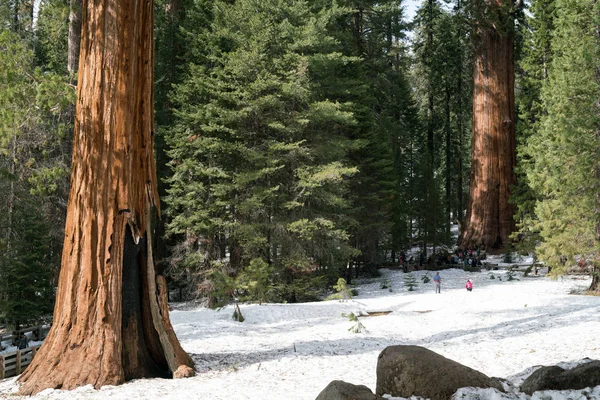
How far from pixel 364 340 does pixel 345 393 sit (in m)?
7.59

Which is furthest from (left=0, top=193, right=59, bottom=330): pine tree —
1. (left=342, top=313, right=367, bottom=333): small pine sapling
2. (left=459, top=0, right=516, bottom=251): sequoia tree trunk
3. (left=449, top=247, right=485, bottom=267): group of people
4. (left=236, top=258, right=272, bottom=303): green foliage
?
(left=459, top=0, right=516, bottom=251): sequoia tree trunk

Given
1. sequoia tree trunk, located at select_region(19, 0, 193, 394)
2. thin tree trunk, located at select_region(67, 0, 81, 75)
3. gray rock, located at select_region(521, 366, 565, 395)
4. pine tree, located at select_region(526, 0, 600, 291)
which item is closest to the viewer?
gray rock, located at select_region(521, 366, 565, 395)

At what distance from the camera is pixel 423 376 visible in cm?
563

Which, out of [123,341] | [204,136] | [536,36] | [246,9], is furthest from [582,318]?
[536,36]

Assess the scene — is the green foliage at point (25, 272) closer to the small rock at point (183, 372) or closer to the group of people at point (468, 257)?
the small rock at point (183, 372)

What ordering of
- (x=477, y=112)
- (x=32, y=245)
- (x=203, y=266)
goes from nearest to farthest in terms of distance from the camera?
(x=32, y=245)
(x=203, y=266)
(x=477, y=112)

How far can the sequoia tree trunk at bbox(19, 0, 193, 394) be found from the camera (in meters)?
7.70

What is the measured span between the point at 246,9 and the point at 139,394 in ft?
53.3

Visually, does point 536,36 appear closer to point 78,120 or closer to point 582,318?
point 582,318

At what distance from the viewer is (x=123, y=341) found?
8.06 m

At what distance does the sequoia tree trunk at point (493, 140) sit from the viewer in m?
29.2

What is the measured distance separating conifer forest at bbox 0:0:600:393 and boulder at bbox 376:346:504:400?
3.85 m

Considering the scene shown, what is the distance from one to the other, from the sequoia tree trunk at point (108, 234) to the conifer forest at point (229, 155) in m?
0.03

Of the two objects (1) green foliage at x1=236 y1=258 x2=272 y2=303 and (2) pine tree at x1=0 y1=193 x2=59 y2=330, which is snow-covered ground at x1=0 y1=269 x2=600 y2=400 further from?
(2) pine tree at x1=0 y1=193 x2=59 y2=330
